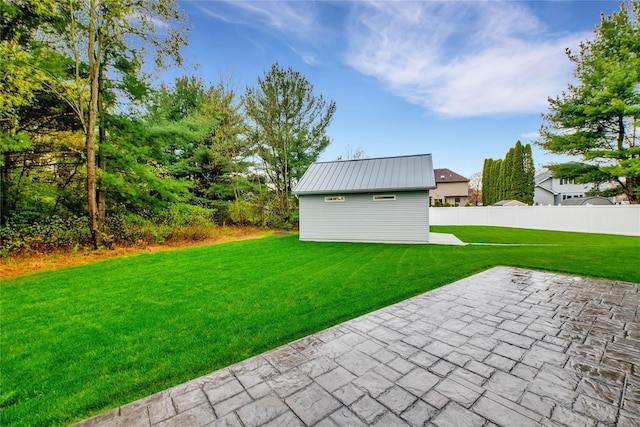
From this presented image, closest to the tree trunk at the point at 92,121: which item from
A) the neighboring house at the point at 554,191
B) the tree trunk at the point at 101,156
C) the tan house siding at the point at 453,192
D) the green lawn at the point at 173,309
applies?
the tree trunk at the point at 101,156

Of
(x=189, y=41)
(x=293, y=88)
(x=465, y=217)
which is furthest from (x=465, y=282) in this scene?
(x=465, y=217)

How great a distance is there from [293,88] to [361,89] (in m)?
3.94

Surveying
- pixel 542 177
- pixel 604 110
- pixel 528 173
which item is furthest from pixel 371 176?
pixel 542 177

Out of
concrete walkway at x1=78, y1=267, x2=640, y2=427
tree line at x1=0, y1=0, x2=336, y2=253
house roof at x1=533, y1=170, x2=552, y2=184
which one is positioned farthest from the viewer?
house roof at x1=533, y1=170, x2=552, y2=184

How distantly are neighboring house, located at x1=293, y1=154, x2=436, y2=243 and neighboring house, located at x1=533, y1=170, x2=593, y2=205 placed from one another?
83.9 feet

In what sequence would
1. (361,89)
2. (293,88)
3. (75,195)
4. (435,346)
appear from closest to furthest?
(435,346) → (75,195) → (361,89) → (293,88)

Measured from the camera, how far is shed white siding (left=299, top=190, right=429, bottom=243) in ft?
30.1

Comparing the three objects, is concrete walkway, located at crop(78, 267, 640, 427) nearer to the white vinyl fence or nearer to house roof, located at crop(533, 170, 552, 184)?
the white vinyl fence

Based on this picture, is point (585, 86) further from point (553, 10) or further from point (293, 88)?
point (293, 88)

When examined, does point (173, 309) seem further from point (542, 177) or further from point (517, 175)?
point (542, 177)

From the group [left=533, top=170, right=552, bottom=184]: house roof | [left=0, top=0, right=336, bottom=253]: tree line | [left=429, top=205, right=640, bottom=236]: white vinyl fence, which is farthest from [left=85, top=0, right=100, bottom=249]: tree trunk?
[left=533, top=170, right=552, bottom=184]: house roof

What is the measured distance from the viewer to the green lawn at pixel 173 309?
1.89m

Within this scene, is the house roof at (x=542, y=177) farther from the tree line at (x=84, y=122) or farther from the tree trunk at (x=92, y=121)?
the tree trunk at (x=92, y=121)

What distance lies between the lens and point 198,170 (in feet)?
46.3
